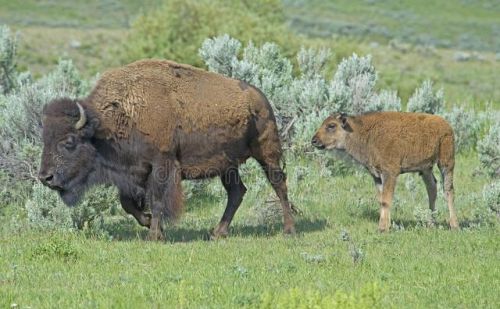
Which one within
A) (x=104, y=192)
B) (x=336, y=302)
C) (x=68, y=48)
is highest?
(x=336, y=302)

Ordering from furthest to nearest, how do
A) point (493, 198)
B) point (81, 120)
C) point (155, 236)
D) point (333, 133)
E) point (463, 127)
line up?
point (463, 127)
point (333, 133)
point (493, 198)
point (155, 236)
point (81, 120)

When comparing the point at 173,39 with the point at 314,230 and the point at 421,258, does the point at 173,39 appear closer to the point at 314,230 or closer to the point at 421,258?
the point at 314,230

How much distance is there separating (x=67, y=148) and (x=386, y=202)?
4338 millimetres

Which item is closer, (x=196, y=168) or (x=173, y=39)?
(x=196, y=168)

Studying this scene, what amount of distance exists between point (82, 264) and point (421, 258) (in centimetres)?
364

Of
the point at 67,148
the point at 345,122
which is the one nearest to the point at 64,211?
the point at 67,148

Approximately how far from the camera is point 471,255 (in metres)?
9.81

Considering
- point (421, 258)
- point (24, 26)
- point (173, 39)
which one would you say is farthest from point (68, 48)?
point (421, 258)

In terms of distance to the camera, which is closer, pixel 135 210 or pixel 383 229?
pixel 135 210

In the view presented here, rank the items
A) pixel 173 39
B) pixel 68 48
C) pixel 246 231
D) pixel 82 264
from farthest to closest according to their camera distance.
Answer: pixel 68 48, pixel 173 39, pixel 246 231, pixel 82 264

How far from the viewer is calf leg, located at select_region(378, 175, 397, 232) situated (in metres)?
12.0

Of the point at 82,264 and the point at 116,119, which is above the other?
the point at 116,119

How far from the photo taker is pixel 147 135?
1121cm

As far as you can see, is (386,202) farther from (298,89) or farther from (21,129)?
(298,89)
